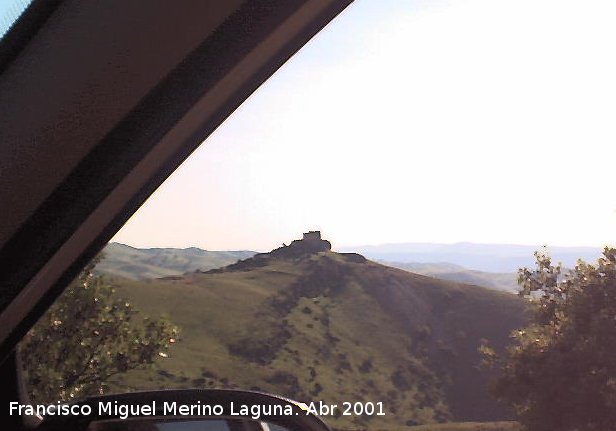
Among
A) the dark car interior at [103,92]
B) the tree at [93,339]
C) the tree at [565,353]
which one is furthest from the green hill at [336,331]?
the dark car interior at [103,92]

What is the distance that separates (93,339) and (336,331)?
78.0 metres

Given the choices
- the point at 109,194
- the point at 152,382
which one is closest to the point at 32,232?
the point at 109,194

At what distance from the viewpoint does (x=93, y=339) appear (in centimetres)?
1811

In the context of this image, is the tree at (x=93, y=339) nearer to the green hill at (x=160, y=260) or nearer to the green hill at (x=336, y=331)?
the green hill at (x=336, y=331)

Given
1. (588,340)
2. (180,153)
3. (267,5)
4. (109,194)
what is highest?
(267,5)

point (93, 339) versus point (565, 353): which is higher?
point (93, 339)

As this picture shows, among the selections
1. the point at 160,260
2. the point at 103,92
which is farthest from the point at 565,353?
the point at 160,260

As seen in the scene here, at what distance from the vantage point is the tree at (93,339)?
17.4 metres

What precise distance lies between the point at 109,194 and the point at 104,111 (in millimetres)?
Answer: 254

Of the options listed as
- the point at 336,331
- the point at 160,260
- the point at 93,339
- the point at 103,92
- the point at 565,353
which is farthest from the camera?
the point at 160,260

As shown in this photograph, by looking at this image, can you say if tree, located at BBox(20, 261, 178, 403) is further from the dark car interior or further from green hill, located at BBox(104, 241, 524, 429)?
green hill, located at BBox(104, 241, 524, 429)

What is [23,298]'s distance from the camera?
5.93 ft

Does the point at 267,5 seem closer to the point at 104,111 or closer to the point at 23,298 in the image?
the point at 104,111

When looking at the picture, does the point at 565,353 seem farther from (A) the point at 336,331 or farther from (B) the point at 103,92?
(A) the point at 336,331
